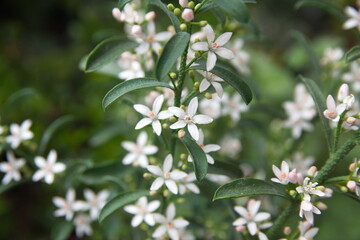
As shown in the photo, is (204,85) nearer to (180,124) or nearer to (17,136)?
(180,124)

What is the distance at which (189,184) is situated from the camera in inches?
49.0

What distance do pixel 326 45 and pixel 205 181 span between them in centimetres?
195

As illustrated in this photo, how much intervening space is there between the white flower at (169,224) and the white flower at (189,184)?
0.07 meters

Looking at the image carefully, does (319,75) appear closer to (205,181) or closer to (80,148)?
(205,181)

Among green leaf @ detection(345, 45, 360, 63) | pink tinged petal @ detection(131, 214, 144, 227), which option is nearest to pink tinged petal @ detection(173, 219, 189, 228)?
pink tinged petal @ detection(131, 214, 144, 227)

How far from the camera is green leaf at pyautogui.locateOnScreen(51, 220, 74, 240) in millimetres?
1546

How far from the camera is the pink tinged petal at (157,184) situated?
115 centimetres

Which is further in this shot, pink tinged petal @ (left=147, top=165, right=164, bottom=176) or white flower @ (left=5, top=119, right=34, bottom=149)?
white flower @ (left=5, top=119, right=34, bottom=149)

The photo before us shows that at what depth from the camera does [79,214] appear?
5.34 feet

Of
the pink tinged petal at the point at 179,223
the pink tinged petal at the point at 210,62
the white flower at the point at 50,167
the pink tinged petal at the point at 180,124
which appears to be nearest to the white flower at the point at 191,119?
the pink tinged petal at the point at 180,124

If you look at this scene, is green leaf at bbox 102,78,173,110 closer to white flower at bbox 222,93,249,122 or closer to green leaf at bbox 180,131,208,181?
green leaf at bbox 180,131,208,181

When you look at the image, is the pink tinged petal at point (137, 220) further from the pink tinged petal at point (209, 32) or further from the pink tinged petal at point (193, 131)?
the pink tinged petal at point (209, 32)

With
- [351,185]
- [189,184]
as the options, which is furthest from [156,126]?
[351,185]

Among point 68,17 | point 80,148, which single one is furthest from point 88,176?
point 68,17
